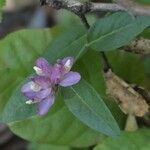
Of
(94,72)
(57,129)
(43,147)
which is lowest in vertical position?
(43,147)

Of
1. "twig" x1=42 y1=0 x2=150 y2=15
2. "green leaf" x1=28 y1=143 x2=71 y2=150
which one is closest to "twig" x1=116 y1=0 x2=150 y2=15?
"twig" x1=42 y1=0 x2=150 y2=15

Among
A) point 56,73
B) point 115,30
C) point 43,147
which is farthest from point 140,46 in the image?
point 43,147

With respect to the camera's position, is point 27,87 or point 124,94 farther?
point 124,94

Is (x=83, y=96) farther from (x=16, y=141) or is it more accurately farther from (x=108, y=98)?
(x=16, y=141)

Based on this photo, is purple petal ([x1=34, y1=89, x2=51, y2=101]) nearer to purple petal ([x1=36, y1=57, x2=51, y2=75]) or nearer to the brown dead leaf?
purple petal ([x1=36, y1=57, x2=51, y2=75])

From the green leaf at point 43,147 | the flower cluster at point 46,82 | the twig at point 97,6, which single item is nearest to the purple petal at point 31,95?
the flower cluster at point 46,82

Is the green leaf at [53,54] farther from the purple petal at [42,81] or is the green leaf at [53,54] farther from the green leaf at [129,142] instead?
the green leaf at [129,142]

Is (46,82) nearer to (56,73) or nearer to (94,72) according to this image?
(56,73)
